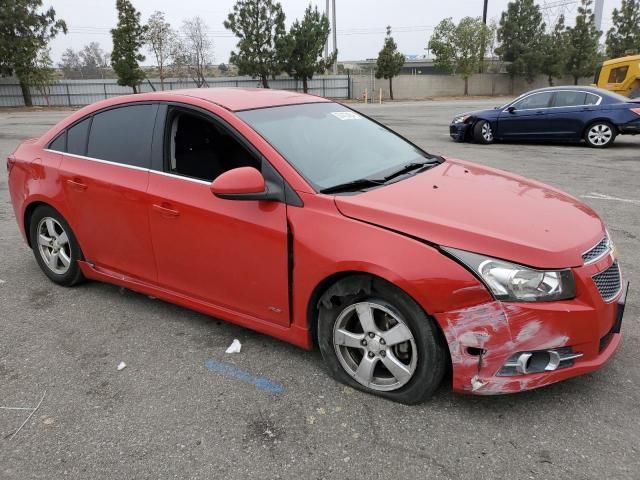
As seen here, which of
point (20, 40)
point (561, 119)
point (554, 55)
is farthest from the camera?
point (554, 55)

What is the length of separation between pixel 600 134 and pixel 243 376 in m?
11.8

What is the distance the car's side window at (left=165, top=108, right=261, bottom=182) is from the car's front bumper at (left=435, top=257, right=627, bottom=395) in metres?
1.52

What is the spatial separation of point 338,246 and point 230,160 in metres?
0.99

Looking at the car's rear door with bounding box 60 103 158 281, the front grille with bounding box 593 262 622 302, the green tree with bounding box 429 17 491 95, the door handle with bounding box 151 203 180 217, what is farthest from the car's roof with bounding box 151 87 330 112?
the green tree with bounding box 429 17 491 95

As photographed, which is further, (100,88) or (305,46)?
(100,88)

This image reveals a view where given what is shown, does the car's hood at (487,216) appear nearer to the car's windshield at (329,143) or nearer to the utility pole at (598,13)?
the car's windshield at (329,143)

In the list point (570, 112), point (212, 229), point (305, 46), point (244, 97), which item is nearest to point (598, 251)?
point (212, 229)

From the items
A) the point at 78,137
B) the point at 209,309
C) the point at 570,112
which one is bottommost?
the point at 209,309

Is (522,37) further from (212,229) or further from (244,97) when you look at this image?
(212,229)

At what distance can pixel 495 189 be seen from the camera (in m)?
3.32

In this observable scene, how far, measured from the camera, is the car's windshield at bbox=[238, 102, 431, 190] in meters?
3.23

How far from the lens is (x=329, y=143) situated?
3.53 m

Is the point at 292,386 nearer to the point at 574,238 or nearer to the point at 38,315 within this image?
the point at 574,238

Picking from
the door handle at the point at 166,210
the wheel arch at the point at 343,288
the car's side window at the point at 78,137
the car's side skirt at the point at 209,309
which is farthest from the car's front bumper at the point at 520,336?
the car's side window at the point at 78,137
